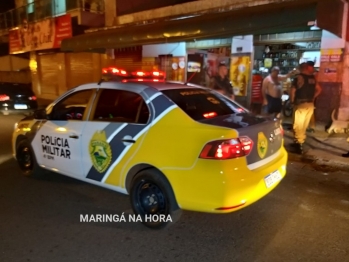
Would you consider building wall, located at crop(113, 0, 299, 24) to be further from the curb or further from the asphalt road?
the asphalt road

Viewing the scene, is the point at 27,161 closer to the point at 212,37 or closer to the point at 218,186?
the point at 218,186

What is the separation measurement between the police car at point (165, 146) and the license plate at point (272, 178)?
11 mm

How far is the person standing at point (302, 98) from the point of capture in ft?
23.9

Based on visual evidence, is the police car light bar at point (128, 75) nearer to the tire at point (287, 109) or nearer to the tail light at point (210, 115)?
the tail light at point (210, 115)

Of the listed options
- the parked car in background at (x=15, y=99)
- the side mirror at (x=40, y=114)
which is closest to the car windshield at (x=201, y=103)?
the side mirror at (x=40, y=114)

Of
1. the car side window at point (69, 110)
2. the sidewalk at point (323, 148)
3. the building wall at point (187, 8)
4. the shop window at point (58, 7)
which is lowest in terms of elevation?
the sidewalk at point (323, 148)

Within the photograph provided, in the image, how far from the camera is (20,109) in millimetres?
14039

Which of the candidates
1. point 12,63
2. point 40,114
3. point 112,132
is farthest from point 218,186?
point 12,63

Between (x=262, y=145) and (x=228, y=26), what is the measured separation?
5.53 m

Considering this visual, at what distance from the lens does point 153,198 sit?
396 centimetres

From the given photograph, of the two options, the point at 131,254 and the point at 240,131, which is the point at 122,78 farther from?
the point at 131,254

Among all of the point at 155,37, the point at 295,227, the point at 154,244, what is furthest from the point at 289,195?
the point at 155,37

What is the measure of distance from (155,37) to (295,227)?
758 cm

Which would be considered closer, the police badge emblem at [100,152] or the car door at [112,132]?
the car door at [112,132]
